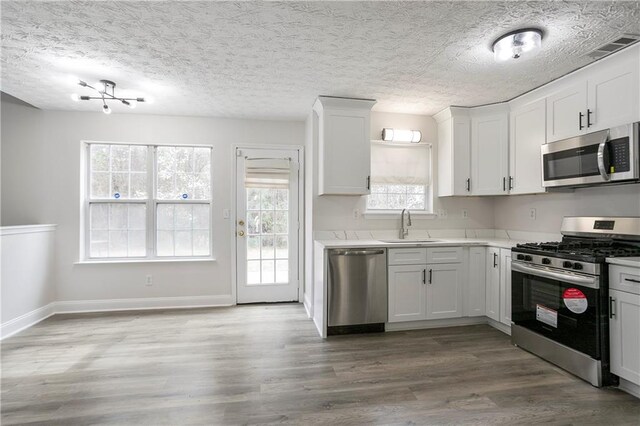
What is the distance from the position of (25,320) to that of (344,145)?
3.99 m

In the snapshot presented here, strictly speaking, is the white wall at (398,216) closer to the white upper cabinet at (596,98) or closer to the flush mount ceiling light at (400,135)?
the flush mount ceiling light at (400,135)

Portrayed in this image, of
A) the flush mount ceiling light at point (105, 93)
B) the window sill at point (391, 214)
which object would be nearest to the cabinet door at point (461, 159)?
the window sill at point (391, 214)

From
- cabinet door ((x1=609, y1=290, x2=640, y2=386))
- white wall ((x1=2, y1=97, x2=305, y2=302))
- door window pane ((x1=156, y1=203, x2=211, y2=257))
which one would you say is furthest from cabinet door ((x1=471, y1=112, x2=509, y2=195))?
door window pane ((x1=156, y1=203, x2=211, y2=257))

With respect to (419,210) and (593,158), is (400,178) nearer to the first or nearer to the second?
(419,210)

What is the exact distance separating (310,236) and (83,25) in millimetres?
2736

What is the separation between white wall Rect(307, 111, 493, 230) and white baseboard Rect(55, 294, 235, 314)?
1747mm

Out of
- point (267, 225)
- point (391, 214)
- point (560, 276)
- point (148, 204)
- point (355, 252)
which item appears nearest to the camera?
point (560, 276)

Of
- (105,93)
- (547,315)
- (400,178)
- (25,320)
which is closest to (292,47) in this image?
(105,93)

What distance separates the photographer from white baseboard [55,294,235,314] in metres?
3.76

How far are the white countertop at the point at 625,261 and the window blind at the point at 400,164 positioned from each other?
82.7 inches

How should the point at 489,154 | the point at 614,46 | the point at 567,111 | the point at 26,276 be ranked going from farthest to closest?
1. the point at 489,154
2. the point at 26,276
3. the point at 567,111
4. the point at 614,46

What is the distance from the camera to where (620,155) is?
2.35 meters

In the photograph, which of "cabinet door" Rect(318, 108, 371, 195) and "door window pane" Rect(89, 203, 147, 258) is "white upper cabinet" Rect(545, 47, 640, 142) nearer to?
"cabinet door" Rect(318, 108, 371, 195)

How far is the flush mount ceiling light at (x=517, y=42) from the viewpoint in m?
2.07
